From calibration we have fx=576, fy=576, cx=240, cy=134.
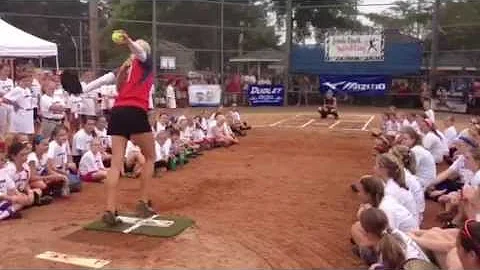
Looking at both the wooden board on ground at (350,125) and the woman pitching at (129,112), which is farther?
the wooden board on ground at (350,125)

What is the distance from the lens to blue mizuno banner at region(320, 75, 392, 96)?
23312mm

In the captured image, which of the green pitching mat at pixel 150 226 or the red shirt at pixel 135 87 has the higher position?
the red shirt at pixel 135 87

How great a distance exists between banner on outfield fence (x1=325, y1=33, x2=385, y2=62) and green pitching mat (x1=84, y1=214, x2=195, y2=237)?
62.5 feet

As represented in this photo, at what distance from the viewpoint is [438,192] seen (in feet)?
24.6

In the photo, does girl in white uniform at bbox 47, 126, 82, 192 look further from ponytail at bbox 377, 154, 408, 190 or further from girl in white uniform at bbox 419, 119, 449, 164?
girl in white uniform at bbox 419, 119, 449, 164

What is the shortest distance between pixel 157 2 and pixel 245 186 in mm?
17824

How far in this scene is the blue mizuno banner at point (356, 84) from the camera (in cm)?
2331

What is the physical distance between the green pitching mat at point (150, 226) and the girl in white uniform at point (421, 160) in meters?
3.09

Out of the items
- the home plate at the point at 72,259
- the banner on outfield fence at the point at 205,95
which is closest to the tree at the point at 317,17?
the banner on outfield fence at the point at 205,95

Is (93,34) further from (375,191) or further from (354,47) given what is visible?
(375,191)

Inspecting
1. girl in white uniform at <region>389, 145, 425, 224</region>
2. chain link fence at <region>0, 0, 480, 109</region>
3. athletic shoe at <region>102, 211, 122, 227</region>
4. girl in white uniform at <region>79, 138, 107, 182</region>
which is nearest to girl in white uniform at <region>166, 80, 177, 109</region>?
chain link fence at <region>0, 0, 480, 109</region>

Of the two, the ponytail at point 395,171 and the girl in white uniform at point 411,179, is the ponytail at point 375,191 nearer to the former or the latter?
the ponytail at point 395,171

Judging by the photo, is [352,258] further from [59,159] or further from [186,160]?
[186,160]

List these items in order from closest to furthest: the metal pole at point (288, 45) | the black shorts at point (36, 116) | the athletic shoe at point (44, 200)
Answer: the athletic shoe at point (44, 200) → the black shorts at point (36, 116) → the metal pole at point (288, 45)
